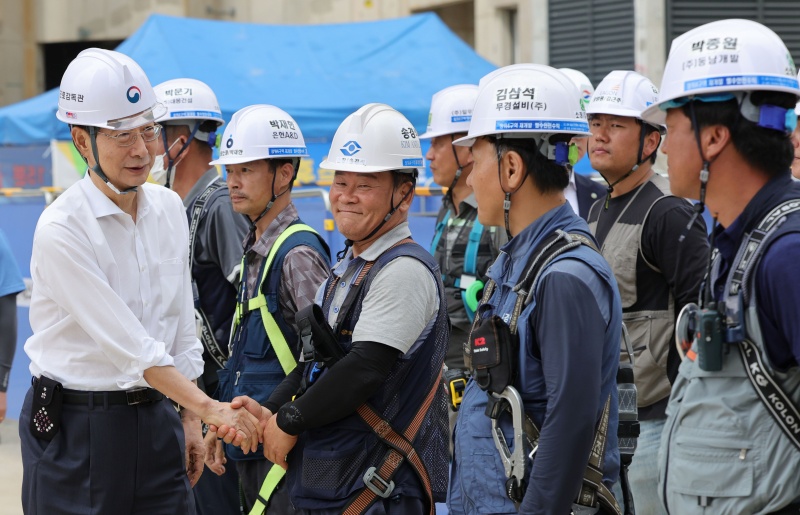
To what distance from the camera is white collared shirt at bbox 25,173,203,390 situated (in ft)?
12.6

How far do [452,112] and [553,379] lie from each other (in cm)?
374

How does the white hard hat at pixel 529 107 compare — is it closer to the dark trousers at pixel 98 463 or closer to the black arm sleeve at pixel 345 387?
the black arm sleeve at pixel 345 387

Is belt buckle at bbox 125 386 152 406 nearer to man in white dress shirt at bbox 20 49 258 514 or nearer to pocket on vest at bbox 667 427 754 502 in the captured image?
man in white dress shirt at bbox 20 49 258 514

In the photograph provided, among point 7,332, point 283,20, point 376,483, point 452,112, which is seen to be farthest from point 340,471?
point 283,20

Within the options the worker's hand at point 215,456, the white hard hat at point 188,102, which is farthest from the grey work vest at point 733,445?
the white hard hat at point 188,102

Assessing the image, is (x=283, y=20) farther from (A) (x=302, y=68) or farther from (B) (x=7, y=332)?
(B) (x=7, y=332)

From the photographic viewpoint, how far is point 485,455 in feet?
10.3

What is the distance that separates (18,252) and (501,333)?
25.7 feet

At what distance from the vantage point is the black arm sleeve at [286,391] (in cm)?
417

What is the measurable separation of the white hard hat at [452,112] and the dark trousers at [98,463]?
296 centimetres

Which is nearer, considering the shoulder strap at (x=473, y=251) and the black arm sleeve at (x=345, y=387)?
the black arm sleeve at (x=345, y=387)

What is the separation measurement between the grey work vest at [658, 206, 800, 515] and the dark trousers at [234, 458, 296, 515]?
1960 millimetres

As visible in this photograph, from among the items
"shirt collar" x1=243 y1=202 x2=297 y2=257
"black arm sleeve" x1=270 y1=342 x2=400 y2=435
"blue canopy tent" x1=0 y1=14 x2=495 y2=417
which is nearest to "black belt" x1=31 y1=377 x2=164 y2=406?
"black arm sleeve" x1=270 y1=342 x2=400 y2=435

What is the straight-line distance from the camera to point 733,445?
2678 millimetres
